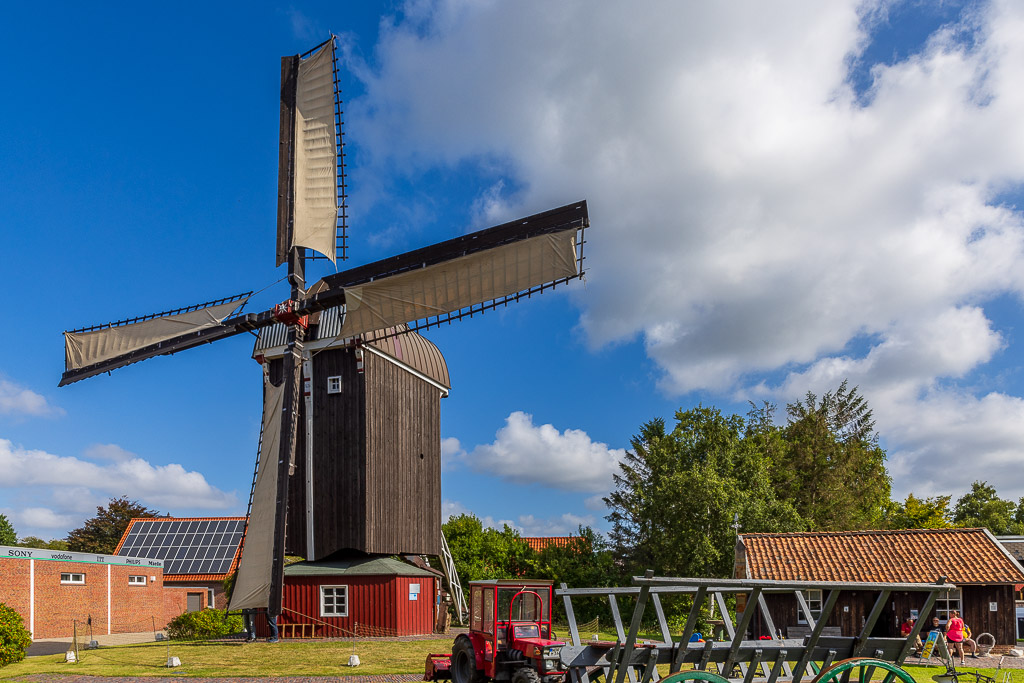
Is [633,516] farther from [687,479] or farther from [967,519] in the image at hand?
[967,519]

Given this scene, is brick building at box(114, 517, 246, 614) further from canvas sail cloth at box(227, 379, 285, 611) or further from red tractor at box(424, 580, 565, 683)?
red tractor at box(424, 580, 565, 683)

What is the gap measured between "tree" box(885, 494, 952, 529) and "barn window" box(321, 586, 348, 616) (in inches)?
1568

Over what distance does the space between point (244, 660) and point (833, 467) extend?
35.3 meters

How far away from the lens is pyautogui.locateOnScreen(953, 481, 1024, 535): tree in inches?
2751

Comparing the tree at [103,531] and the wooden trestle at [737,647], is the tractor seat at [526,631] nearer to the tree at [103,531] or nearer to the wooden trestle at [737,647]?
the wooden trestle at [737,647]

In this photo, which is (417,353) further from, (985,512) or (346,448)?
(985,512)

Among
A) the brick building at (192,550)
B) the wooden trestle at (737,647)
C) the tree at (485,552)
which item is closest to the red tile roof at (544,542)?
the tree at (485,552)

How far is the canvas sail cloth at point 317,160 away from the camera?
2912 cm

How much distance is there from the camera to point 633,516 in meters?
41.7

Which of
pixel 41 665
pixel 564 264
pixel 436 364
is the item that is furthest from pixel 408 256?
pixel 41 665

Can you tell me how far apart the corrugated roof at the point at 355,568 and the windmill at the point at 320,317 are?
1.72 feet

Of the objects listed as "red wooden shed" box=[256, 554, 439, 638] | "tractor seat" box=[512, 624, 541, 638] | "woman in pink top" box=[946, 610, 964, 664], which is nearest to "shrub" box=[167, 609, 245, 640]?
"red wooden shed" box=[256, 554, 439, 638]

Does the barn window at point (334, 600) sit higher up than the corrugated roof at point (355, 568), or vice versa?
the corrugated roof at point (355, 568)

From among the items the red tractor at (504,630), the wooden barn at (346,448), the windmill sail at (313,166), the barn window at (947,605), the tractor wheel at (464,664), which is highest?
the windmill sail at (313,166)
